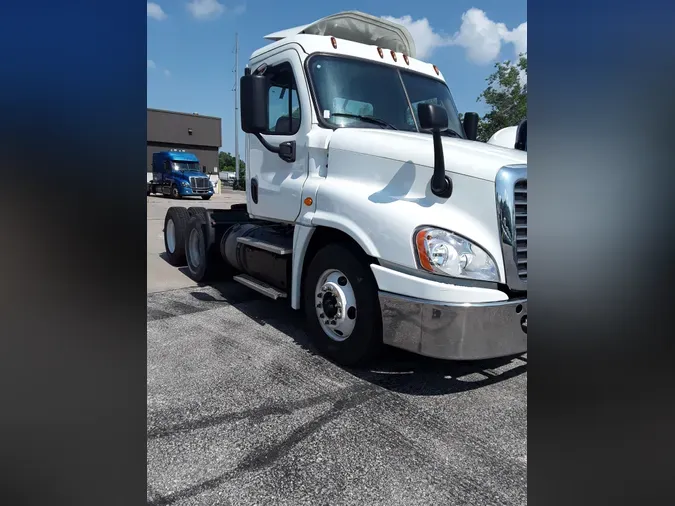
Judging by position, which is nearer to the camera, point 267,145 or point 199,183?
point 267,145

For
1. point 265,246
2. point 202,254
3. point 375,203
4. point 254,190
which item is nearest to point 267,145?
point 254,190

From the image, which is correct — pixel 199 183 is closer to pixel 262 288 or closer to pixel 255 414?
pixel 262 288

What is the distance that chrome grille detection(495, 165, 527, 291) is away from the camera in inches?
115

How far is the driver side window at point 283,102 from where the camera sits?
4.25 meters

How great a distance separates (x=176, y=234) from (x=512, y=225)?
570 cm

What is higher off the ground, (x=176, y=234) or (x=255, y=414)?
(x=176, y=234)

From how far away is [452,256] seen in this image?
2887mm

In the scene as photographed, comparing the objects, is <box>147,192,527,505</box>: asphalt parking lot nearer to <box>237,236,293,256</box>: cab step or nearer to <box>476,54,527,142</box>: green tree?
<box>237,236,293,256</box>: cab step

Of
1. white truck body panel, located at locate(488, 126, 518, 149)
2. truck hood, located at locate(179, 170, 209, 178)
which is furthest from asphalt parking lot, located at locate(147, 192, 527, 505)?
truck hood, located at locate(179, 170, 209, 178)

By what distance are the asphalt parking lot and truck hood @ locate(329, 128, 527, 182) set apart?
5.12 feet
